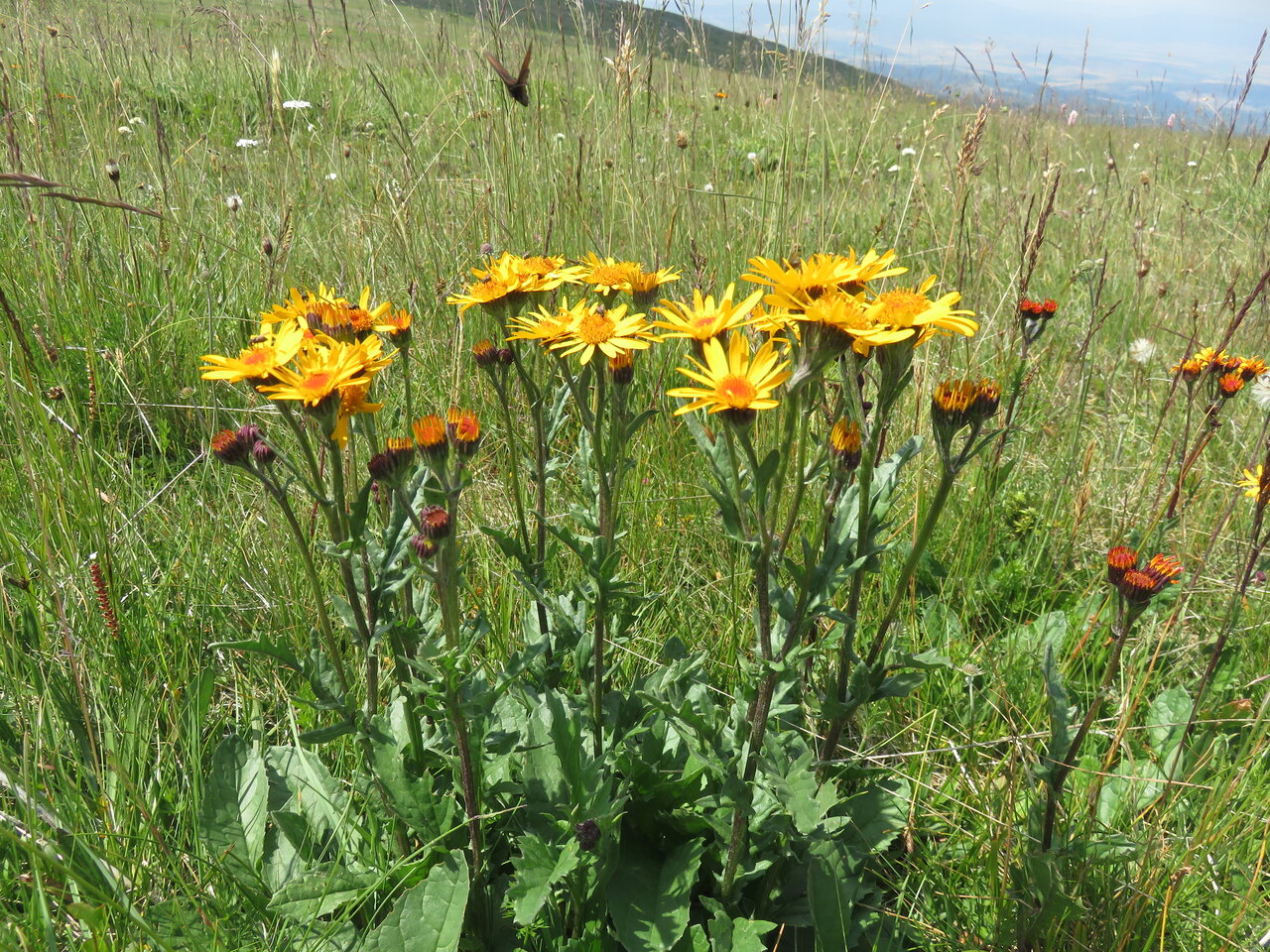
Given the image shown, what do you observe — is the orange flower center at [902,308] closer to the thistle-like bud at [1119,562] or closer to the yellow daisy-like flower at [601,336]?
the yellow daisy-like flower at [601,336]

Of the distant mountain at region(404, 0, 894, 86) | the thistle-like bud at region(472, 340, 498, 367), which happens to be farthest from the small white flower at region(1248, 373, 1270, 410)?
the thistle-like bud at region(472, 340, 498, 367)

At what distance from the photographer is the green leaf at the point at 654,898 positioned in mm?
1467

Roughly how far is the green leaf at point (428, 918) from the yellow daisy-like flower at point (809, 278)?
111cm

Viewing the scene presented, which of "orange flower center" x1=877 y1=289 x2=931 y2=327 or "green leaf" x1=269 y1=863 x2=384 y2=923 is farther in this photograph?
"green leaf" x1=269 y1=863 x2=384 y2=923

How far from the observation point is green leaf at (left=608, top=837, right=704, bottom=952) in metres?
1.47

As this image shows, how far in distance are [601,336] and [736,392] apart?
383 millimetres

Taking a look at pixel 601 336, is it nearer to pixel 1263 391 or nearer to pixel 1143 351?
pixel 1263 391

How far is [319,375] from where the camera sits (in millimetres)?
1291

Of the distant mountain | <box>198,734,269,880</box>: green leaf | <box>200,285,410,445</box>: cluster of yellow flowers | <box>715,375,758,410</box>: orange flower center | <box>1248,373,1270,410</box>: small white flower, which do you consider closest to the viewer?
<box>715,375,758,410</box>: orange flower center

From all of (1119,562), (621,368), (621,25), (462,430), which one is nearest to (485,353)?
(462,430)

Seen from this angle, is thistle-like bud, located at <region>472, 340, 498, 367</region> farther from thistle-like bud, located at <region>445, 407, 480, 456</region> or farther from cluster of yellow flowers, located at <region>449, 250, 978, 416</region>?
thistle-like bud, located at <region>445, 407, 480, 456</region>

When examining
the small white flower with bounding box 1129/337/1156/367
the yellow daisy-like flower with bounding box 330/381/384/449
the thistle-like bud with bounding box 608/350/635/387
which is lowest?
the small white flower with bounding box 1129/337/1156/367

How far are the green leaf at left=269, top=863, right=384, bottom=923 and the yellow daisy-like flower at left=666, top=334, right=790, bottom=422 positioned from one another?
102 centimetres

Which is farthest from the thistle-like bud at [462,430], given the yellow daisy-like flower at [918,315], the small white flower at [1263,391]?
→ the small white flower at [1263,391]
